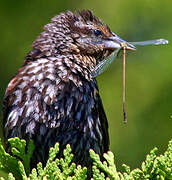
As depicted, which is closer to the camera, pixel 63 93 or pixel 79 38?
pixel 63 93

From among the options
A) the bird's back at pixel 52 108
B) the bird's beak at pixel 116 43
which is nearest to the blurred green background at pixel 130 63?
the bird's beak at pixel 116 43

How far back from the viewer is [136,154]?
19.5 feet

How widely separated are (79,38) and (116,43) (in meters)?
0.30

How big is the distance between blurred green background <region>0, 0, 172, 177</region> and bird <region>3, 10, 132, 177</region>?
135 cm

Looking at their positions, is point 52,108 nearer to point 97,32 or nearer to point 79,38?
point 79,38

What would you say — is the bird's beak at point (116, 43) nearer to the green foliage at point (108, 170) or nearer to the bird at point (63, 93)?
the bird at point (63, 93)

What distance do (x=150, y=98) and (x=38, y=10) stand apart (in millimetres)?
1539

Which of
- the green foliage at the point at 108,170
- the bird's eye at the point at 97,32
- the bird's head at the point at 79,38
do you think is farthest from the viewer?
the bird's eye at the point at 97,32

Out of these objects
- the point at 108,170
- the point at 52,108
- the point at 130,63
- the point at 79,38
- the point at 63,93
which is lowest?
the point at 108,170

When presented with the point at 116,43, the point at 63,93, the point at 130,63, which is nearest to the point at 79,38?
the point at 116,43

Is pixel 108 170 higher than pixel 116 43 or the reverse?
the reverse

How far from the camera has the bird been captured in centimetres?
389

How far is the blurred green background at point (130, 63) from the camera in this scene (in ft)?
19.1

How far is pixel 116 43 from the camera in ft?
14.4
